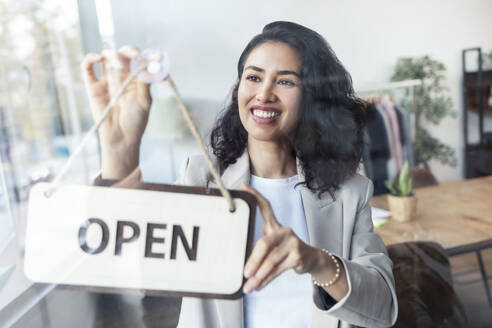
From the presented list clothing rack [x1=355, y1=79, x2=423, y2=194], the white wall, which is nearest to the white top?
the white wall

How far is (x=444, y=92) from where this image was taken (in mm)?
796

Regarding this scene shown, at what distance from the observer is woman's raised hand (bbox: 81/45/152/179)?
38 cm

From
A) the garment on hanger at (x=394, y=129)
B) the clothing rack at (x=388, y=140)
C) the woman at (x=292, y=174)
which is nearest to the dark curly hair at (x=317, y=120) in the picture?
the woman at (x=292, y=174)

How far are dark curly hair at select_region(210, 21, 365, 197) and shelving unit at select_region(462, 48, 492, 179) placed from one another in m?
0.45

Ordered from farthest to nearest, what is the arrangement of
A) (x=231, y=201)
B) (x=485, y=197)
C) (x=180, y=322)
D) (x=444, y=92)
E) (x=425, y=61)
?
(x=485, y=197), (x=444, y=92), (x=425, y=61), (x=180, y=322), (x=231, y=201)

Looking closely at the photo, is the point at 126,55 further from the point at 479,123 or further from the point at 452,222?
the point at 452,222

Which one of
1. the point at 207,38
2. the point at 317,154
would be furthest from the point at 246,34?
the point at 317,154

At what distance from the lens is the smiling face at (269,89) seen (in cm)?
38

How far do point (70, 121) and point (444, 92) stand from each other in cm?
69

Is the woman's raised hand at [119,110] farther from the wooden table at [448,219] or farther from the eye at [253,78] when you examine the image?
the wooden table at [448,219]

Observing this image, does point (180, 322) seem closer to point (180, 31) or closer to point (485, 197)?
point (180, 31)

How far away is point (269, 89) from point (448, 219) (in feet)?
2.79

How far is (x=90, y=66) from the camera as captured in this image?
1.31 ft

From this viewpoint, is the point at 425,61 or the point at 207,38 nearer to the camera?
the point at 207,38
